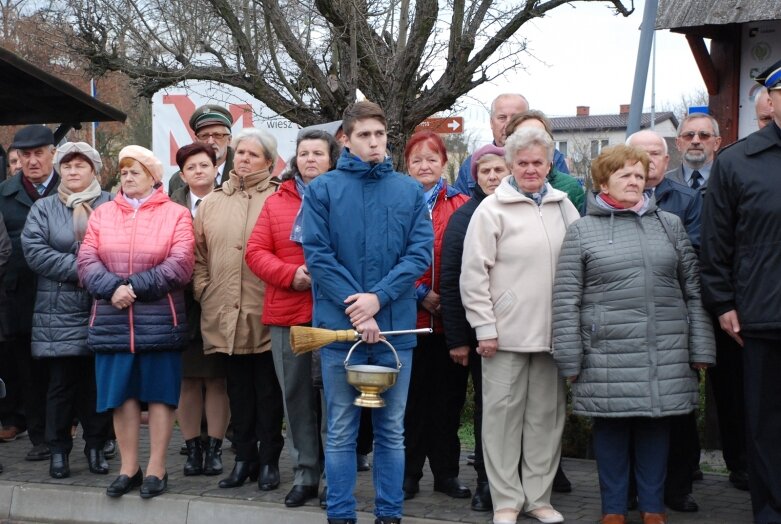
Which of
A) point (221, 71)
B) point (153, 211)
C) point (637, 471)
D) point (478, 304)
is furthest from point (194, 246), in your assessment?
point (221, 71)

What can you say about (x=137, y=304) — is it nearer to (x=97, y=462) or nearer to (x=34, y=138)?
(x=97, y=462)

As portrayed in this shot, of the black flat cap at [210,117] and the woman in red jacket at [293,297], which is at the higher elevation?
the black flat cap at [210,117]

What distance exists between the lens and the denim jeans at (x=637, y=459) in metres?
5.70

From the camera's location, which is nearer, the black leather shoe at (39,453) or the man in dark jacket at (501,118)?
the man in dark jacket at (501,118)

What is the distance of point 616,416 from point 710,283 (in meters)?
0.82

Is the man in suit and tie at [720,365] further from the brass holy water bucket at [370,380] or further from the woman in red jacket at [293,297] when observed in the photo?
the woman in red jacket at [293,297]

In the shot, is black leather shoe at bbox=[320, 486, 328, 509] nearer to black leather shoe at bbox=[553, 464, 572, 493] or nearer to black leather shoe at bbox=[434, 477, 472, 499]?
black leather shoe at bbox=[434, 477, 472, 499]

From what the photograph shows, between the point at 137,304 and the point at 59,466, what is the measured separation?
1431 mm

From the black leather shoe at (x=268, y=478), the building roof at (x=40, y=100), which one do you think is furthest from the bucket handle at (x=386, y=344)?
the building roof at (x=40, y=100)

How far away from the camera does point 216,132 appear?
8.02 meters

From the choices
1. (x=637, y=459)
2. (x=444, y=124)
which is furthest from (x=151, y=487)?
(x=444, y=124)

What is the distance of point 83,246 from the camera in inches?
261

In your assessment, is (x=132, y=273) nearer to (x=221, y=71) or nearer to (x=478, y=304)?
(x=478, y=304)

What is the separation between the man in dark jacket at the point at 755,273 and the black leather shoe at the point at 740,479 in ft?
3.83
